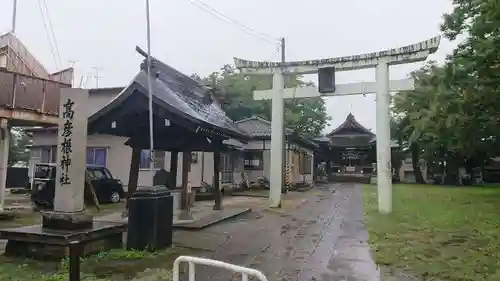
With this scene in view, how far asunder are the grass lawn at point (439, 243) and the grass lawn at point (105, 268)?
3580 millimetres

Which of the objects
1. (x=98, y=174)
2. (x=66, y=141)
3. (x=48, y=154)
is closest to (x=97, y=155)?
(x=48, y=154)

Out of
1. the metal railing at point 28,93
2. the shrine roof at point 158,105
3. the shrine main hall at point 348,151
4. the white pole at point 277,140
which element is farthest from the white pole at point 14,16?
the shrine main hall at point 348,151

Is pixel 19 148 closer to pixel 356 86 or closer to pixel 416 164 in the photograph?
pixel 356 86

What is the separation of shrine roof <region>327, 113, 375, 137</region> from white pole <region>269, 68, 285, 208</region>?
3155 cm

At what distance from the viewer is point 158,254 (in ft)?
22.6

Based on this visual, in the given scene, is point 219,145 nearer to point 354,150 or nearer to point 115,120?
point 115,120

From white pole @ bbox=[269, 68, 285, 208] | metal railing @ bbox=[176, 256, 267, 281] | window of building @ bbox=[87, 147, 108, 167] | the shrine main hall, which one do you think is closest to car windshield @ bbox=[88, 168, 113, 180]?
window of building @ bbox=[87, 147, 108, 167]

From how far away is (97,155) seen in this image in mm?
20875

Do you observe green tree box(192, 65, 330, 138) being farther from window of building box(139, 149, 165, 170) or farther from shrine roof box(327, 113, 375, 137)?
window of building box(139, 149, 165, 170)

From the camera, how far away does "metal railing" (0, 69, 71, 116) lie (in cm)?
1170

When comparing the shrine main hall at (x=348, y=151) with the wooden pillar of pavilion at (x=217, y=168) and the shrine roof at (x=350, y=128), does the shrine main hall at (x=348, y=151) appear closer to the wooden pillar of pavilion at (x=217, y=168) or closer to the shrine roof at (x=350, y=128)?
the shrine roof at (x=350, y=128)

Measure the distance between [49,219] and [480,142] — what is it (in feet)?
65.7

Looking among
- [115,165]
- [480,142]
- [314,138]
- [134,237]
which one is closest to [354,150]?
[314,138]

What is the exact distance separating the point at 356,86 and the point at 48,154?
55.5ft
